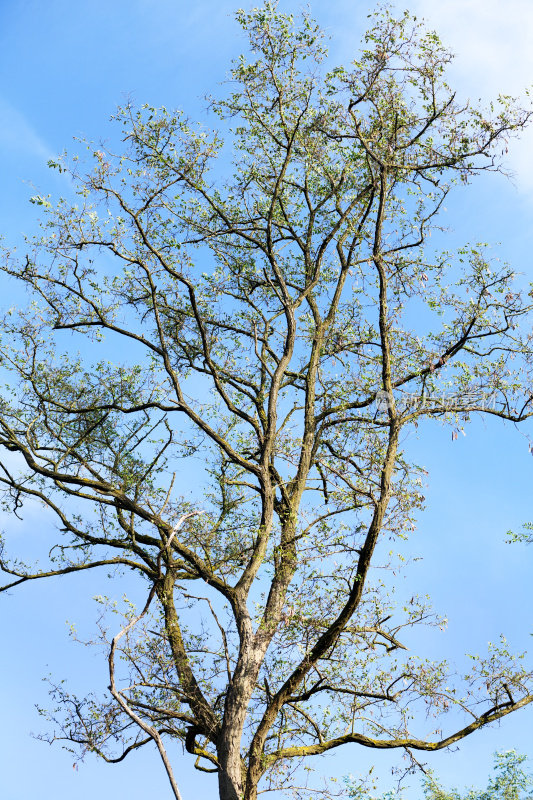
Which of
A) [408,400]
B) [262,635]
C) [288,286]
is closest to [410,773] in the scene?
[262,635]

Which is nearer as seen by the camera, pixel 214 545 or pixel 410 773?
pixel 410 773

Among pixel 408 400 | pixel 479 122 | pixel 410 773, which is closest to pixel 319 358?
pixel 408 400

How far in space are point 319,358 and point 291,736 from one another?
5991 millimetres

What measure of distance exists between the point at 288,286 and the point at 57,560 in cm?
641

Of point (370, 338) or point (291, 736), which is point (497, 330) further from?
point (291, 736)

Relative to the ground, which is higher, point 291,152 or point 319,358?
point 291,152

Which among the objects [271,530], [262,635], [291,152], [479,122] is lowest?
[262,635]

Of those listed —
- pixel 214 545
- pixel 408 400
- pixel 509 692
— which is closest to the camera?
pixel 509 692

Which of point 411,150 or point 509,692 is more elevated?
point 411,150

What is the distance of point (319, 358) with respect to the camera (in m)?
13.3

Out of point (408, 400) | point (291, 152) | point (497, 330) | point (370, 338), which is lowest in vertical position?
point (408, 400)

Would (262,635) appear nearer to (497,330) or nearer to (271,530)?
(271,530)

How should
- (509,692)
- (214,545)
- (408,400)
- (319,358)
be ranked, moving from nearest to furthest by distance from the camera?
(509,692), (408,400), (214,545), (319,358)

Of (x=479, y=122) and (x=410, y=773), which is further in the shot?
(x=479, y=122)
